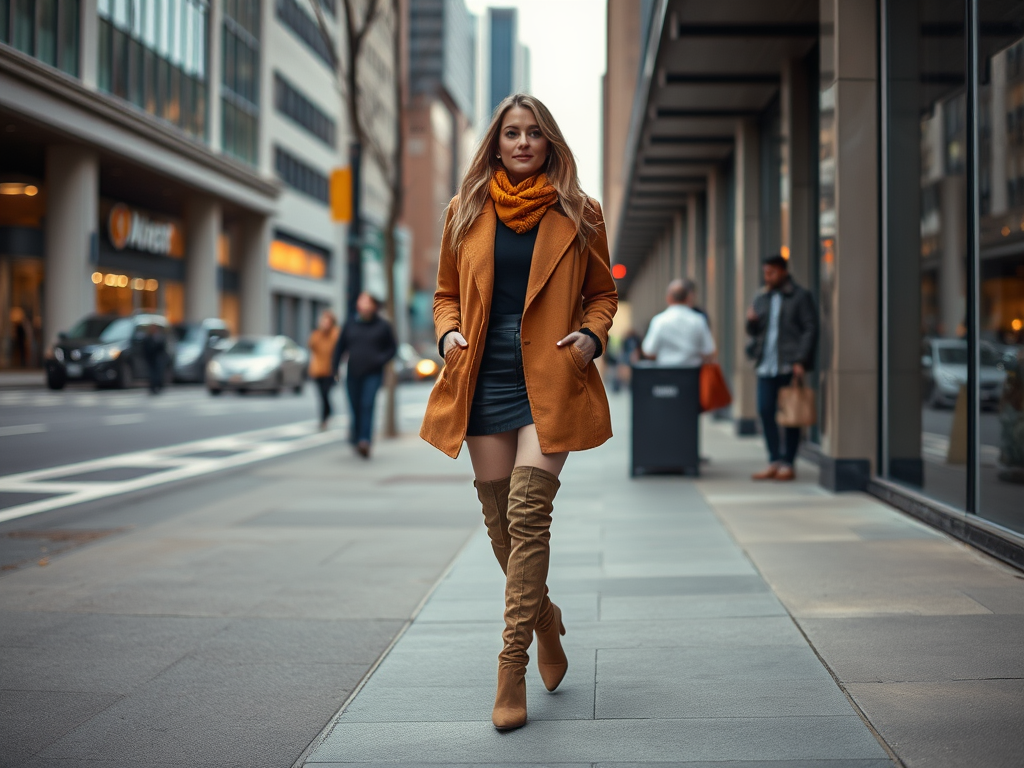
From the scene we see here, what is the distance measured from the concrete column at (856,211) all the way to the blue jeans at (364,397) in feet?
18.5

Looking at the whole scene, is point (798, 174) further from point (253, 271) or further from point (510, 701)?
point (253, 271)

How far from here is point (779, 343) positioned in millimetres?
9453

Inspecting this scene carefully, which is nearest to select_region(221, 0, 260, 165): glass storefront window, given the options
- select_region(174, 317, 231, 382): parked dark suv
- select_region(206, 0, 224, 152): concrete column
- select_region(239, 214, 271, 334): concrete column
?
select_region(206, 0, 224, 152): concrete column

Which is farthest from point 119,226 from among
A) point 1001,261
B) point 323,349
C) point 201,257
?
point 1001,261

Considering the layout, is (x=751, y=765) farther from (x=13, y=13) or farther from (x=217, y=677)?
(x=13, y=13)

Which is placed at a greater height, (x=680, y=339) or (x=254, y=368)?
(x=254, y=368)

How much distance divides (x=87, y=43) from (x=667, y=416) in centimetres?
2473

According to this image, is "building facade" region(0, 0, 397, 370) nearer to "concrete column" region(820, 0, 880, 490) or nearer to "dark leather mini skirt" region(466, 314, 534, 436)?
"concrete column" region(820, 0, 880, 490)

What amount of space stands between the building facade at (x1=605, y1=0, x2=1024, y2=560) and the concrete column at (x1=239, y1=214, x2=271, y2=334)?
35.1m

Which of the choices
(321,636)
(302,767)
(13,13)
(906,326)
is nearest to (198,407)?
(13,13)

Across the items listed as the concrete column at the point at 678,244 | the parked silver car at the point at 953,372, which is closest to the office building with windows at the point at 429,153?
the concrete column at the point at 678,244

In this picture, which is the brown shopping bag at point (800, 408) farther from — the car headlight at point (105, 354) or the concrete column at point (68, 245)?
the concrete column at point (68, 245)

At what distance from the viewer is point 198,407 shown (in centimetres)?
2170

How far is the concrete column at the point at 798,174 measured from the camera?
11859 mm
